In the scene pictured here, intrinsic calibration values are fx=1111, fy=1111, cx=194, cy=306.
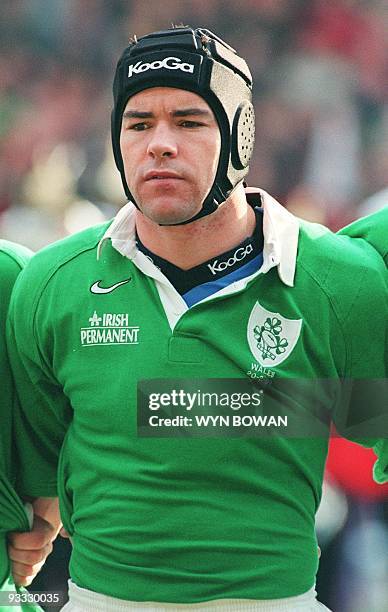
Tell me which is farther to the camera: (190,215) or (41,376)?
(41,376)

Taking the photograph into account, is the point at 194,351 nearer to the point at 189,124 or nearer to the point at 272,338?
the point at 272,338

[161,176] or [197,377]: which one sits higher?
[161,176]

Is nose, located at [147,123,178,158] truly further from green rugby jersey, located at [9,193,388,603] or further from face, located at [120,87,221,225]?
green rugby jersey, located at [9,193,388,603]

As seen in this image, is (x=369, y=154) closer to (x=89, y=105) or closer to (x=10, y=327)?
(x=89, y=105)

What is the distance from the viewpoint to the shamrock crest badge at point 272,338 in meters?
2.18

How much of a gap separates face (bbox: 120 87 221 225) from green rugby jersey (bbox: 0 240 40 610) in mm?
438

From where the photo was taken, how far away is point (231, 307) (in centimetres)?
221

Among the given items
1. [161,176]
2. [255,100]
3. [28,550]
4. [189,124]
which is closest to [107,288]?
[161,176]

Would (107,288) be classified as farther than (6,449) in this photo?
No

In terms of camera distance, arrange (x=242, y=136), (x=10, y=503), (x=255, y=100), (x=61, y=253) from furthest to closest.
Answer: (x=255, y=100), (x=10, y=503), (x=61, y=253), (x=242, y=136)

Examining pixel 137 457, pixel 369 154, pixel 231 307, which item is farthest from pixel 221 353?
pixel 369 154

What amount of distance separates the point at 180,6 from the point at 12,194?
1.10 meters

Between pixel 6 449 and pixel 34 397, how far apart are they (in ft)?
0.47
